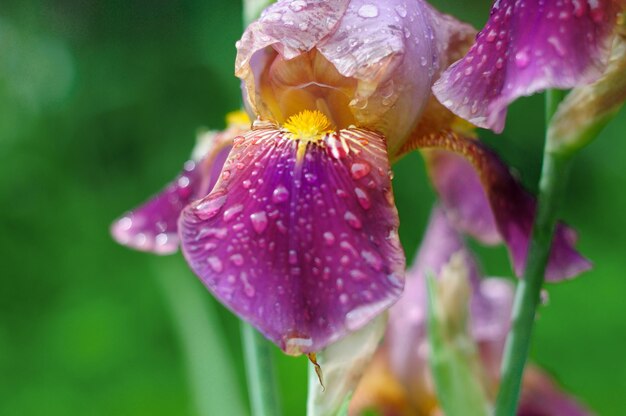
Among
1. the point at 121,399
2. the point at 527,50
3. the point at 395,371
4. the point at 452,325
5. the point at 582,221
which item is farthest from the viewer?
the point at 582,221

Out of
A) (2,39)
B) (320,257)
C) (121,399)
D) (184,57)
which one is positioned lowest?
(121,399)

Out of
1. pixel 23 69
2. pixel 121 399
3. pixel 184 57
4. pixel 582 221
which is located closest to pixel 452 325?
pixel 121 399

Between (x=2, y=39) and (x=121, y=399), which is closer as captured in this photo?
(x=121, y=399)

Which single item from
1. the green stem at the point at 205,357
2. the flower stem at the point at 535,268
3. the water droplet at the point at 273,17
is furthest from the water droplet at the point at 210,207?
the green stem at the point at 205,357

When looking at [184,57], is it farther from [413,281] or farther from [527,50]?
[527,50]

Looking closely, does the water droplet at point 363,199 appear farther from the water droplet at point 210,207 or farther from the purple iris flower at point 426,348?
the purple iris flower at point 426,348

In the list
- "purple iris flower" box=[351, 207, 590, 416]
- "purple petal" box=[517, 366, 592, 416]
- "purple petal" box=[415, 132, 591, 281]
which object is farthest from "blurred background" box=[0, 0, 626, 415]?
"purple petal" box=[415, 132, 591, 281]
